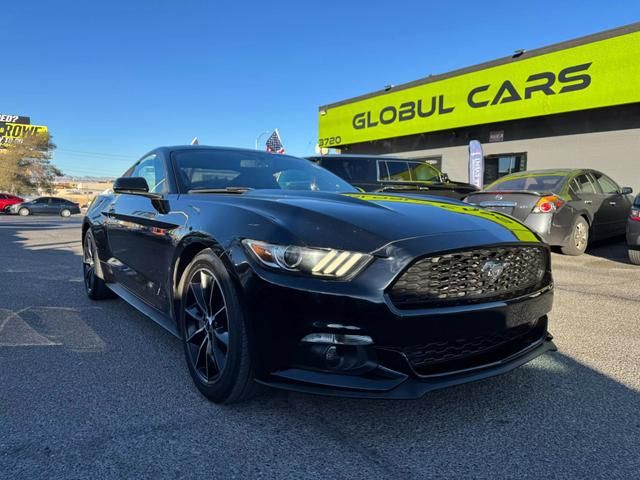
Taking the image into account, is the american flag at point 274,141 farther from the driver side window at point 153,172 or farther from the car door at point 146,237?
the car door at point 146,237

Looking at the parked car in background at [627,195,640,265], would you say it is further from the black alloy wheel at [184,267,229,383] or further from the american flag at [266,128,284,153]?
the american flag at [266,128,284,153]

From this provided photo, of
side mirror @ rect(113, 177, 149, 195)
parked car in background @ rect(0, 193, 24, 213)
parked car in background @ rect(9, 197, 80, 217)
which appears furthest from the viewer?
parked car in background @ rect(0, 193, 24, 213)

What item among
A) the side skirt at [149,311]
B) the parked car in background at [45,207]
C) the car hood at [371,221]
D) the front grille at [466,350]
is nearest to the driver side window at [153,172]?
the side skirt at [149,311]

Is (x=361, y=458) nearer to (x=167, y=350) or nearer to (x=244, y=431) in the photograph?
Result: (x=244, y=431)

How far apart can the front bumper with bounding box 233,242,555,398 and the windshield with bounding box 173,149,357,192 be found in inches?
51.7

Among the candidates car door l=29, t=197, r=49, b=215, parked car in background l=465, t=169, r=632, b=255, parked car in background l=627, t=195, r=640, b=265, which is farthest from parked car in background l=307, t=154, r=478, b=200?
car door l=29, t=197, r=49, b=215

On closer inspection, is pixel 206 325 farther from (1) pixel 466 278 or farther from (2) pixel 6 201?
(2) pixel 6 201

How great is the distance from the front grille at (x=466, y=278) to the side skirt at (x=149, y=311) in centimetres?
152

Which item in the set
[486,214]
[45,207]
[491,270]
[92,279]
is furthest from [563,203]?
[45,207]

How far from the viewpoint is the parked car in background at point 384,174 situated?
829 centimetres

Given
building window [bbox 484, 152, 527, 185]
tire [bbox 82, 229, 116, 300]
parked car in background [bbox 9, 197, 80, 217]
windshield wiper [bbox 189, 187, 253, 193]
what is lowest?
parked car in background [bbox 9, 197, 80, 217]

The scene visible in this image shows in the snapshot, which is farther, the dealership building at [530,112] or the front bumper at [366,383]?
the dealership building at [530,112]

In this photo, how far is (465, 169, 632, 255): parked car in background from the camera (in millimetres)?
6949

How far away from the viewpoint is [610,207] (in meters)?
8.39
